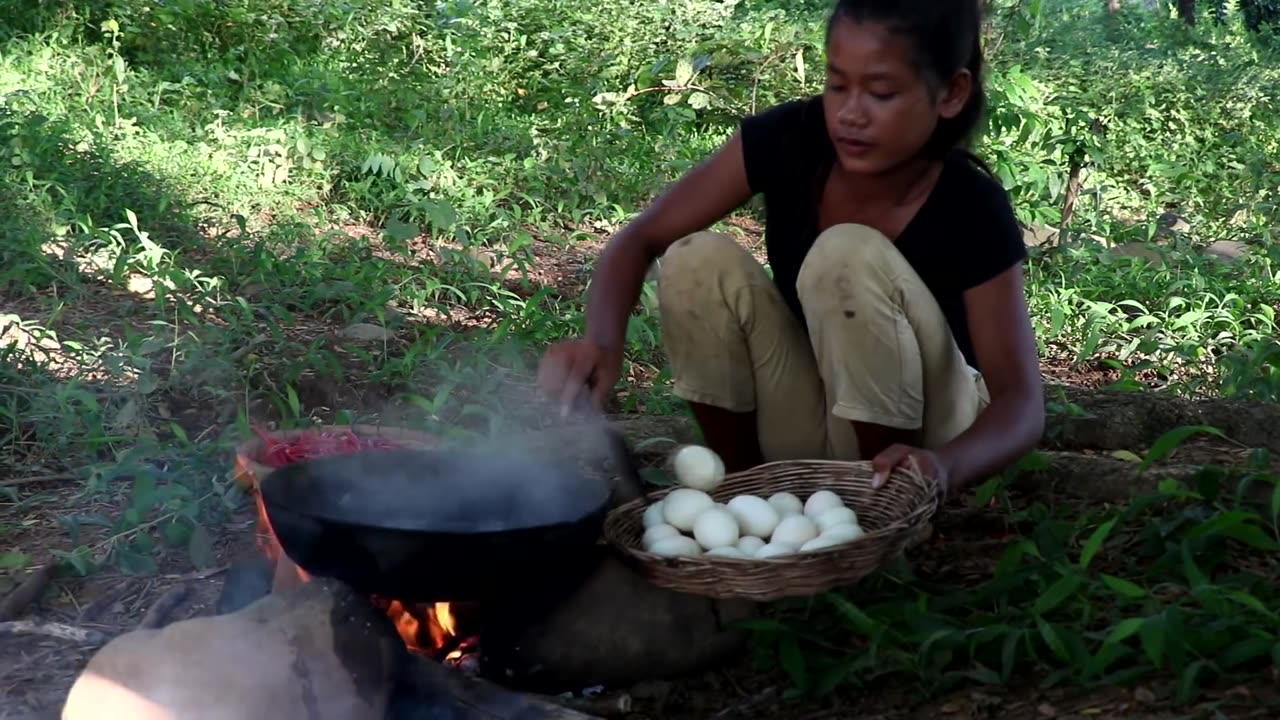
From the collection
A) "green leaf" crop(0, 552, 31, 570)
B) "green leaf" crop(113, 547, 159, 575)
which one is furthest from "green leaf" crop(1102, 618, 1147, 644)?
"green leaf" crop(0, 552, 31, 570)

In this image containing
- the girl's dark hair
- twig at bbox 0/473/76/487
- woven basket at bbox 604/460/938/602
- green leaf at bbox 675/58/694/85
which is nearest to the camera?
woven basket at bbox 604/460/938/602

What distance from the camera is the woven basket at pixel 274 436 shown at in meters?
2.41

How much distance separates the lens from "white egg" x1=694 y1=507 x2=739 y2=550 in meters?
2.29

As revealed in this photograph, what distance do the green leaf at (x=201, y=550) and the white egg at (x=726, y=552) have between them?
1.14m

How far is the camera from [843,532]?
222 centimetres

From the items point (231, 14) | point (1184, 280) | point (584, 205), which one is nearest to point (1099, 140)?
point (1184, 280)

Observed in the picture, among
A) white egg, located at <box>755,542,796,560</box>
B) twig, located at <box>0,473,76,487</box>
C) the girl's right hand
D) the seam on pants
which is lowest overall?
twig, located at <box>0,473,76,487</box>

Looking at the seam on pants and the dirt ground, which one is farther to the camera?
the seam on pants

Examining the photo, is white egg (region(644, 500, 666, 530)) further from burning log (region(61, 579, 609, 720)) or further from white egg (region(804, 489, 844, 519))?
burning log (region(61, 579, 609, 720))

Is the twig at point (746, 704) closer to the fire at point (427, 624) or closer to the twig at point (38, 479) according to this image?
the fire at point (427, 624)

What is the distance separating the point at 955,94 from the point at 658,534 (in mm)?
1005

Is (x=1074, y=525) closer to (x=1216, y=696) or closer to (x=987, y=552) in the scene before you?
(x=987, y=552)

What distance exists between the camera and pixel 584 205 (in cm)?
580

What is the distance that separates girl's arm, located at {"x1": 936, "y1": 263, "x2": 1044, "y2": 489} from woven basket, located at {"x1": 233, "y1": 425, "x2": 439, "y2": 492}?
102cm
